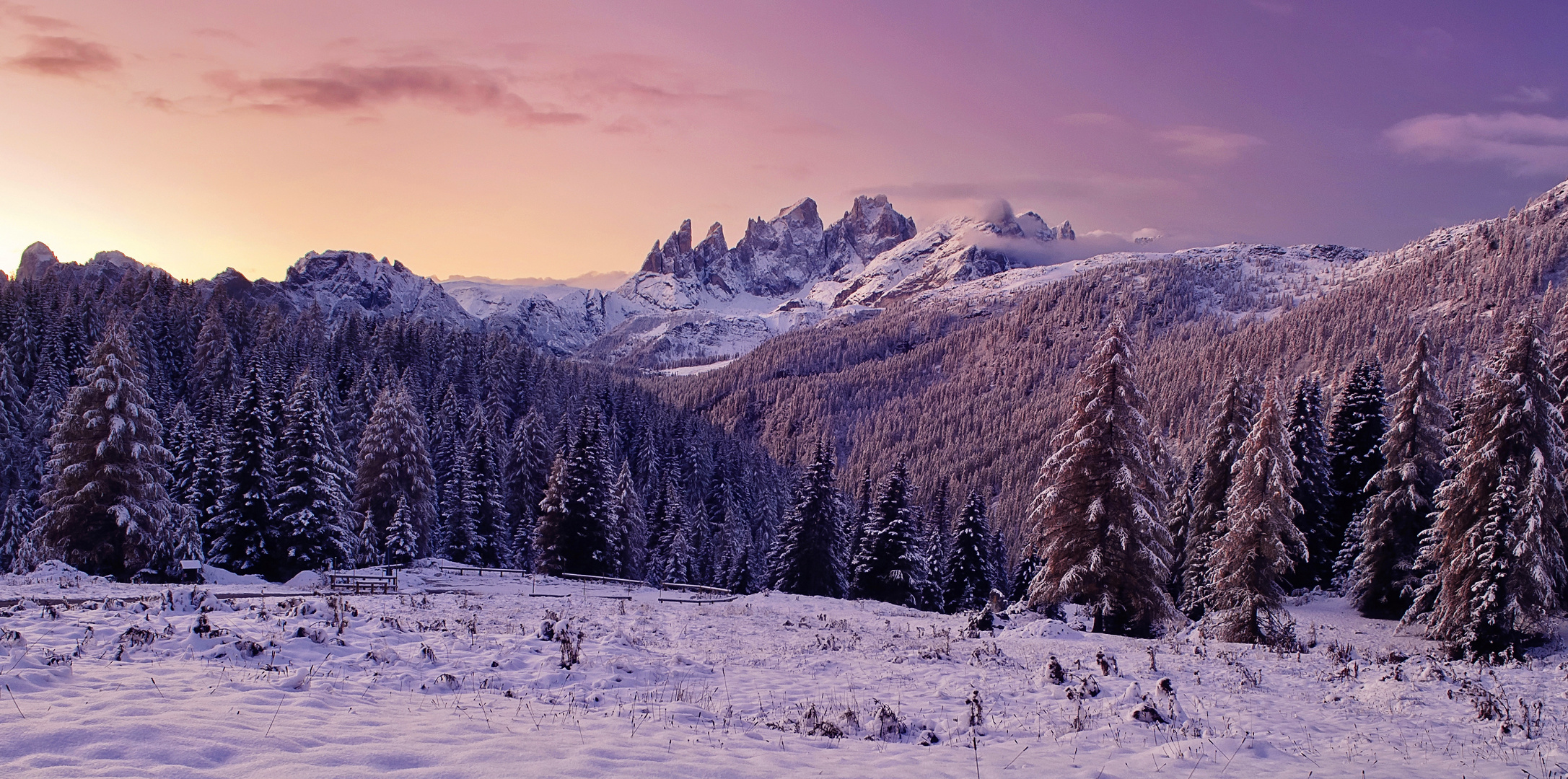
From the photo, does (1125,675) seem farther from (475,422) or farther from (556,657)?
(475,422)

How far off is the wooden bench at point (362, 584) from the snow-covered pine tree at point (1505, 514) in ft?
108

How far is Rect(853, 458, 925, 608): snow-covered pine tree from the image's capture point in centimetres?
4284

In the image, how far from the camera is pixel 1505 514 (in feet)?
75.4

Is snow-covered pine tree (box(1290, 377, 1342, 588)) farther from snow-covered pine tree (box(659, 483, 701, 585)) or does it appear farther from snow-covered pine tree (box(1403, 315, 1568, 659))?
snow-covered pine tree (box(659, 483, 701, 585))

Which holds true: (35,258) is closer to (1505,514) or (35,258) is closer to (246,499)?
(246,499)

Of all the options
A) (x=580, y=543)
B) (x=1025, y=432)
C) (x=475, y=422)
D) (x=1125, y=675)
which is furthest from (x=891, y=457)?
(x=1125, y=675)

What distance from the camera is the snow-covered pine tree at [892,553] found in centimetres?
4284

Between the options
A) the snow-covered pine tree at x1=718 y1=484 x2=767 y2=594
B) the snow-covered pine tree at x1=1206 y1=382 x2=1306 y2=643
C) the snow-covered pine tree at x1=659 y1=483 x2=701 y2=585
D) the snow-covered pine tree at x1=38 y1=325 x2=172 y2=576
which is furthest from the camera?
the snow-covered pine tree at x1=718 y1=484 x2=767 y2=594

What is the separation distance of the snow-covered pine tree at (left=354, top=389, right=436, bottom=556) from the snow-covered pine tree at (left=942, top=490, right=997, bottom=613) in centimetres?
3166

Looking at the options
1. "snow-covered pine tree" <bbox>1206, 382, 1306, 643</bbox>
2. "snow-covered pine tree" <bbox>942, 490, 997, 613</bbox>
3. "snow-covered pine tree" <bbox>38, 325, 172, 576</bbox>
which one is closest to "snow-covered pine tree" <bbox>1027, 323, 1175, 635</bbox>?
"snow-covered pine tree" <bbox>1206, 382, 1306, 643</bbox>

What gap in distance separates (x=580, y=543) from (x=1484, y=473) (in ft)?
125

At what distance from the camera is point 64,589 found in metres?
16.9

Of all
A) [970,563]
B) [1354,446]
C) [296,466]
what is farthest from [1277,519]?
[296,466]

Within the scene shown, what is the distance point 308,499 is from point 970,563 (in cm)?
3654
